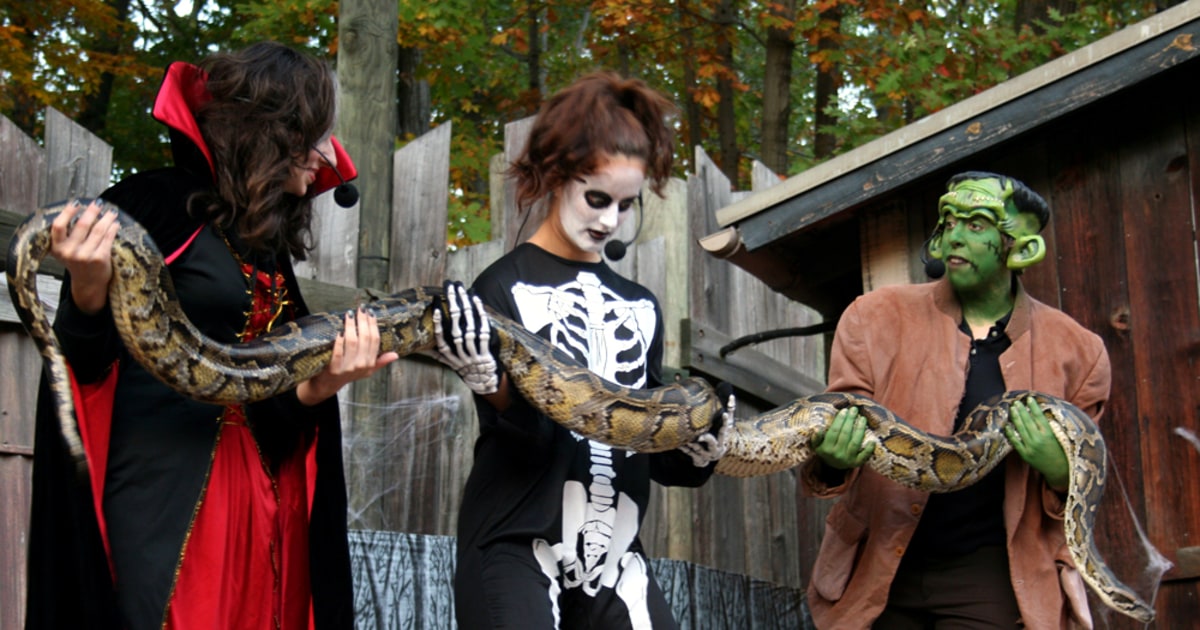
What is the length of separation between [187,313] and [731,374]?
5.36 meters

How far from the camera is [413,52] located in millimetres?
16609

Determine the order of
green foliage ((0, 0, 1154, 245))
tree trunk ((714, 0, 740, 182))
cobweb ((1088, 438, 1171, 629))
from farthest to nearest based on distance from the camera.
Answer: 1. tree trunk ((714, 0, 740, 182))
2. green foliage ((0, 0, 1154, 245))
3. cobweb ((1088, 438, 1171, 629))

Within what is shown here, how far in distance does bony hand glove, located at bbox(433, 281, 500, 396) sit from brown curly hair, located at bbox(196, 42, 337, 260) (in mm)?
649

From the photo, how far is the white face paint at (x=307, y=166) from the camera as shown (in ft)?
15.3

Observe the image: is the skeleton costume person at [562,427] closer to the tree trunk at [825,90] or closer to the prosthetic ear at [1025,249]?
the prosthetic ear at [1025,249]

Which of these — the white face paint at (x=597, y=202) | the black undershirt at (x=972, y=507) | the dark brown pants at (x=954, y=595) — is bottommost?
the dark brown pants at (x=954, y=595)

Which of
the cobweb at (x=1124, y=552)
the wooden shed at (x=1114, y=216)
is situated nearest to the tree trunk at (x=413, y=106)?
the wooden shed at (x=1114, y=216)

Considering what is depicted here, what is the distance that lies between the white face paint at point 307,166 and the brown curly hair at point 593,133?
774 millimetres

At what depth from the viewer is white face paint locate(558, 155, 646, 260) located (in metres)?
5.05

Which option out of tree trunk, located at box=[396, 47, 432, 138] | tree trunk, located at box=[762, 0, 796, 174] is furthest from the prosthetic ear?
tree trunk, located at box=[396, 47, 432, 138]

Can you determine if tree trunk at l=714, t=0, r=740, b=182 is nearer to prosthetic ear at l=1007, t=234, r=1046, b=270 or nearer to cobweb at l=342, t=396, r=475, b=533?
cobweb at l=342, t=396, r=475, b=533

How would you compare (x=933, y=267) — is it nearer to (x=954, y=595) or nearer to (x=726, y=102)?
(x=954, y=595)

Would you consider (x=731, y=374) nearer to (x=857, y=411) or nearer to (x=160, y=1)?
(x=857, y=411)

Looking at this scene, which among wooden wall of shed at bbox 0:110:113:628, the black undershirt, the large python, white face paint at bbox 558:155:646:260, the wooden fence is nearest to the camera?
the large python
